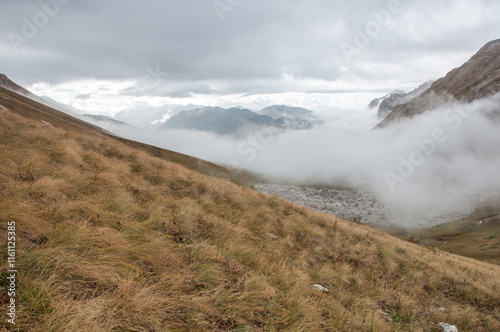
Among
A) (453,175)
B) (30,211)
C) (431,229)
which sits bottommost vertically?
(431,229)

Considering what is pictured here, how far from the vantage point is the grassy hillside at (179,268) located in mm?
3467

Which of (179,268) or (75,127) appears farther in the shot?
(75,127)

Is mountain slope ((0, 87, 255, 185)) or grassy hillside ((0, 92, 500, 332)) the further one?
mountain slope ((0, 87, 255, 185))

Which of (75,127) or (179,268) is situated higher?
(75,127)

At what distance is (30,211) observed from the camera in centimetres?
479

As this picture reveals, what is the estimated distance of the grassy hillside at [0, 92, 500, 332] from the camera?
3467 millimetres

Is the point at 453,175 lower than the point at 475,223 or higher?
higher

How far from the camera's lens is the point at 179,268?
482 cm

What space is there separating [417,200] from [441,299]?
557 feet

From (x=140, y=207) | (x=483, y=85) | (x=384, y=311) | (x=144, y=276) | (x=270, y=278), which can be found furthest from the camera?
(x=483, y=85)

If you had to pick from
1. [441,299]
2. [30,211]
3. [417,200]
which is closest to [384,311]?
[441,299]

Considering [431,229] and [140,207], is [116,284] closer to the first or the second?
[140,207]

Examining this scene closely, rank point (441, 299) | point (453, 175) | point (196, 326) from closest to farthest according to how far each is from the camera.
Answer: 1. point (196, 326)
2. point (441, 299)
3. point (453, 175)

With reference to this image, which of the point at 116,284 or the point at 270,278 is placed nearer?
the point at 116,284
